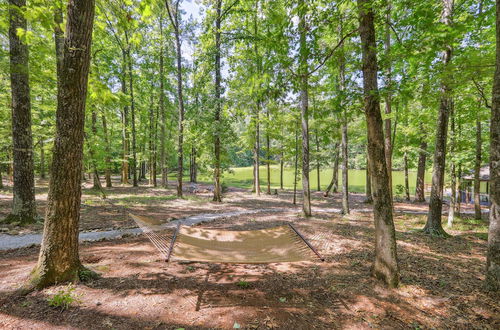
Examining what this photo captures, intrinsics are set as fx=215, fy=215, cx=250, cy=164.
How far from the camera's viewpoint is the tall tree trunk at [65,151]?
2.71 meters

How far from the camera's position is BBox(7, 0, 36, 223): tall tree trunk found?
18.0 feet

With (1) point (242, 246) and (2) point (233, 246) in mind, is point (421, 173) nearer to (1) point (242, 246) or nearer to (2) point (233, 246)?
(1) point (242, 246)

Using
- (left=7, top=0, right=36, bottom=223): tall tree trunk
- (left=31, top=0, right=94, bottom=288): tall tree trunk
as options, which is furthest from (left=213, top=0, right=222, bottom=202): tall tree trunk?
(left=31, top=0, right=94, bottom=288): tall tree trunk

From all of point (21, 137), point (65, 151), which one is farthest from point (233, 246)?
point (21, 137)

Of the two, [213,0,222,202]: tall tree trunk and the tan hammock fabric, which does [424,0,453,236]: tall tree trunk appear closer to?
the tan hammock fabric

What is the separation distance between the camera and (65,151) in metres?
2.73

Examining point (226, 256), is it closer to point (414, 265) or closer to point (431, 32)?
point (414, 265)

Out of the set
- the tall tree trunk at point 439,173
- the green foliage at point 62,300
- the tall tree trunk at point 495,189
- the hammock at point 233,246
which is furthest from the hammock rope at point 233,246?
the tall tree trunk at point 439,173

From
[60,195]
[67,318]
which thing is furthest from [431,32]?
[67,318]

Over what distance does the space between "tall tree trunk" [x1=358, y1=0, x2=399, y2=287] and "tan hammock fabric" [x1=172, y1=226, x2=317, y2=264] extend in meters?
1.17

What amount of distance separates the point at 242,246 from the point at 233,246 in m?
0.16

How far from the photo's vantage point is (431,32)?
3.30 meters

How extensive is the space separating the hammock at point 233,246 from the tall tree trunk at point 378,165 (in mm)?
1119

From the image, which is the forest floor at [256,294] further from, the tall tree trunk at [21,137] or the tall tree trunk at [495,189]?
the tall tree trunk at [21,137]
